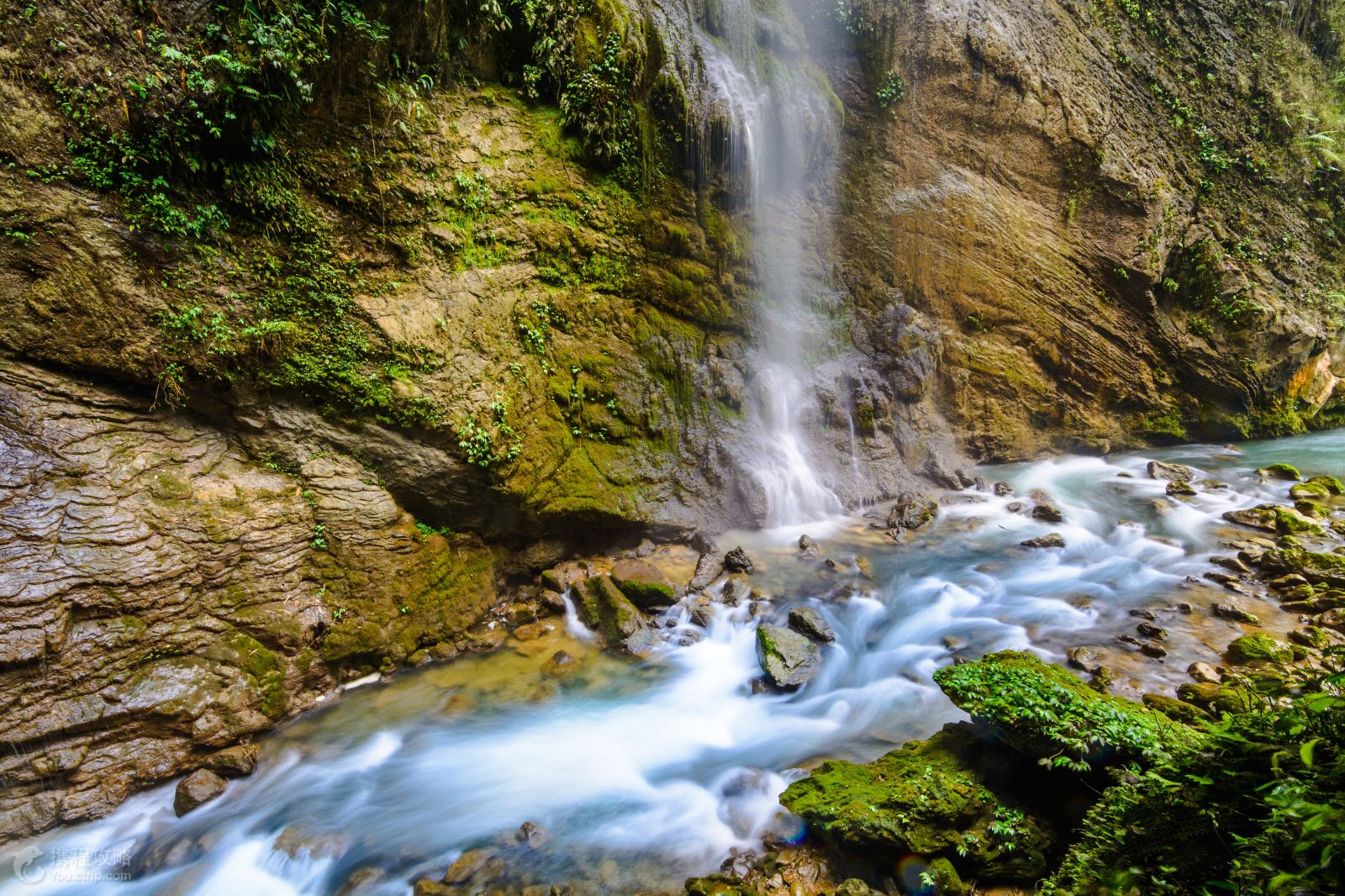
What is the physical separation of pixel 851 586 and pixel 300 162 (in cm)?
838

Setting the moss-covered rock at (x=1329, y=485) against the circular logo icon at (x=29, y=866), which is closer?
the circular logo icon at (x=29, y=866)

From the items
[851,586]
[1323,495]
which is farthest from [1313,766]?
[1323,495]

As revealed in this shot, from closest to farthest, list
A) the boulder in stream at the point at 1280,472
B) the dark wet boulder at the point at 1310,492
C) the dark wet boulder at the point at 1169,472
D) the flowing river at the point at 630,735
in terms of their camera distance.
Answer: the flowing river at the point at 630,735 → the dark wet boulder at the point at 1310,492 → the boulder in stream at the point at 1280,472 → the dark wet boulder at the point at 1169,472

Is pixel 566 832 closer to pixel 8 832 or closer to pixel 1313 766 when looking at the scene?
pixel 8 832

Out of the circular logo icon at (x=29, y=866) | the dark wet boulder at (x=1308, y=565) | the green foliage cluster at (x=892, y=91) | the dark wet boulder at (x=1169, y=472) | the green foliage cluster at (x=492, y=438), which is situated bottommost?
the circular logo icon at (x=29, y=866)

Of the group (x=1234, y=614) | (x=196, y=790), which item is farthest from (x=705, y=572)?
(x=1234, y=614)

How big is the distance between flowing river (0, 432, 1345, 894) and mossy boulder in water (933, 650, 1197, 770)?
1.41 meters

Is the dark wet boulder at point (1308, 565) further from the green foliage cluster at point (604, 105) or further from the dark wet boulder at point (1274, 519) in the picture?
the green foliage cluster at point (604, 105)

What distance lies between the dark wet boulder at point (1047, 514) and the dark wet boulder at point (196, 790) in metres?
11.5

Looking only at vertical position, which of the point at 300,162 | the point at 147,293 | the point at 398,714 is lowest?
the point at 398,714

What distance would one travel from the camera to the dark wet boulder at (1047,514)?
9.42 m

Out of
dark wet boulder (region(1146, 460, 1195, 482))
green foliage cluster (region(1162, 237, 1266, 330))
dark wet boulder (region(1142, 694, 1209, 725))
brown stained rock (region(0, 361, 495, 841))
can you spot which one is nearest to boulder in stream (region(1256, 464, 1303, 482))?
dark wet boulder (region(1146, 460, 1195, 482))

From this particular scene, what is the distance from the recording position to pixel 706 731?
549 centimetres

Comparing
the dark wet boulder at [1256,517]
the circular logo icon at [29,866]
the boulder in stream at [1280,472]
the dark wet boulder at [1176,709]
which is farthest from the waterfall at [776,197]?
the circular logo icon at [29,866]
